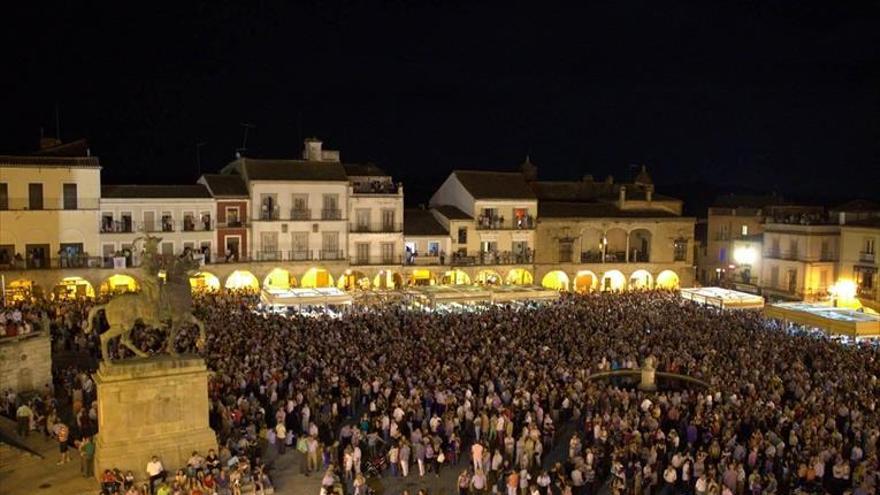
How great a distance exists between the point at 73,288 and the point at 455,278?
2008 cm

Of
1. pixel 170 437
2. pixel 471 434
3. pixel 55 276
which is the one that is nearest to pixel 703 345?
pixel 471 434

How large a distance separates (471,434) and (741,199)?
52694 millimetres

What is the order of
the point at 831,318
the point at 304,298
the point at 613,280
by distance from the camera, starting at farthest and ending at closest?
the point at 613,280, the point at 304,298, the point at 831,318

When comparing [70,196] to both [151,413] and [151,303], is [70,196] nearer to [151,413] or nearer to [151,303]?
[151,303]

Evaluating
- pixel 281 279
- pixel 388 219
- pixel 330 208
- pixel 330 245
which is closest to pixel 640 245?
pixel 388 219

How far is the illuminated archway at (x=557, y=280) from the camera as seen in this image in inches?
1957

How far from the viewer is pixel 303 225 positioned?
43.9 m

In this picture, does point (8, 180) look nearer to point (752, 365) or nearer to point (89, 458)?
point (89, 458)

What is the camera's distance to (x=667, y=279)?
2037 inches

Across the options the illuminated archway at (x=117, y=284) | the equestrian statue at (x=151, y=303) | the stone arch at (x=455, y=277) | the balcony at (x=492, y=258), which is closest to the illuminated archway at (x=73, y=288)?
the illuminated archway at (x=117, y=284)

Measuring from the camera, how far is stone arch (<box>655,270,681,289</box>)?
51406mm

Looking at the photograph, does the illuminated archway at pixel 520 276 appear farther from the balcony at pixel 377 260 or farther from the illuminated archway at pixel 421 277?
the balcony at pixel 377 260

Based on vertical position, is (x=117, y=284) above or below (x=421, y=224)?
below

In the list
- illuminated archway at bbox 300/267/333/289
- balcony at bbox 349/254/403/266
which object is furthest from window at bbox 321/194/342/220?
illuminated archway at bbox 300/267/333/289
